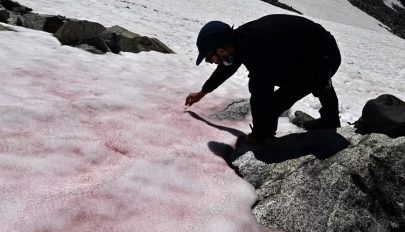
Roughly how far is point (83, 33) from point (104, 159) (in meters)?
5.70

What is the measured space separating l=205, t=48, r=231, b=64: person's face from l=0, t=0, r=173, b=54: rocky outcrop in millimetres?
4631

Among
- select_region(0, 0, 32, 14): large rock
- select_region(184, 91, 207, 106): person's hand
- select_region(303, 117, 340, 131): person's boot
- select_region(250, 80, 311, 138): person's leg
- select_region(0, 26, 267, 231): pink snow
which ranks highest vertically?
select_region(250, 80, 311, 138): person's leg

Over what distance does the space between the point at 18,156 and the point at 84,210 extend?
42.2 inches

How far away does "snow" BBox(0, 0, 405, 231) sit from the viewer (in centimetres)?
358

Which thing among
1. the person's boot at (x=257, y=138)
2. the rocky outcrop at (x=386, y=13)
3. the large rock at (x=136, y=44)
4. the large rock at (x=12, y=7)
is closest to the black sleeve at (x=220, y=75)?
the person's boot at (x=257, y=138)

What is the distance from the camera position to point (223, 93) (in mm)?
7969

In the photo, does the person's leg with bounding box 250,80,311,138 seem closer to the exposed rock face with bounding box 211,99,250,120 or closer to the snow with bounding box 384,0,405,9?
the exposed rock face with bounding box 211,99,250,120

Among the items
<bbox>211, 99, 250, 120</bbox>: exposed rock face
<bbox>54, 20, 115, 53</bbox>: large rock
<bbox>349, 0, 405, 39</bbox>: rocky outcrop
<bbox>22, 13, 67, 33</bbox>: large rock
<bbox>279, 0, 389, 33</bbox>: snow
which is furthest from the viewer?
<bbox>349, 0, 405, 39</bbox>: rocky outcrop

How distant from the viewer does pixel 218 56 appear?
16.1ft

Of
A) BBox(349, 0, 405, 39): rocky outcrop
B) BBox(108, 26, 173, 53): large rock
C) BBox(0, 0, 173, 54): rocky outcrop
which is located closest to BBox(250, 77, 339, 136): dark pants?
BBox(0, 0, 173, 54): rocky outcrop

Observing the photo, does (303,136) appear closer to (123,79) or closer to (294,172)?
(294,172)

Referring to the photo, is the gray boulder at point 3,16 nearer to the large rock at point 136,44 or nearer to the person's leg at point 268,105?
the large rock at point 136,44

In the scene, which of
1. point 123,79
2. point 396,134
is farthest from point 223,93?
point 396,134

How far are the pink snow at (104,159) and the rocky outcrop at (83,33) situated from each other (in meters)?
1.94
